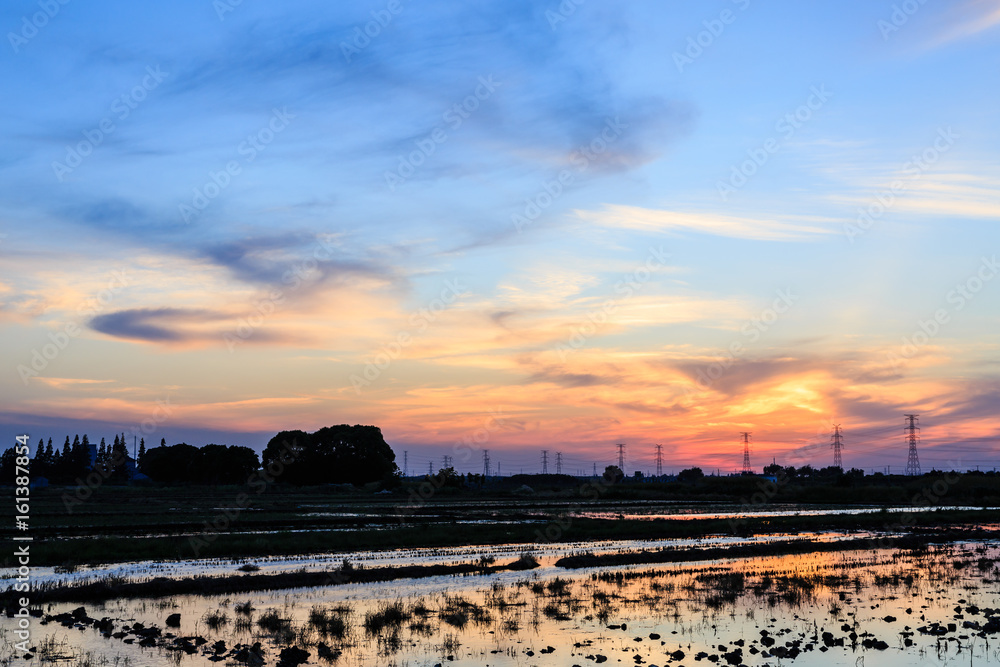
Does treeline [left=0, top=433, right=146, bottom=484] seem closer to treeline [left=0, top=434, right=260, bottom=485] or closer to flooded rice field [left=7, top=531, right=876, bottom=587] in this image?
treeline [left=0, top=434, right=260, bottom=485]

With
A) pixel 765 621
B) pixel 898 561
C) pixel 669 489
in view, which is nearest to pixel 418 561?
pixel 765 621

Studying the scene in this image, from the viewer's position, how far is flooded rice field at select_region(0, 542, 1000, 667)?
54.6ft

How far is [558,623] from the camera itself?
66.6 feet

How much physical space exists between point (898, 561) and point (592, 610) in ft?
61.8

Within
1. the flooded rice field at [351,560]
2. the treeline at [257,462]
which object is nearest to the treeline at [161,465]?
the treeline at [257,462]

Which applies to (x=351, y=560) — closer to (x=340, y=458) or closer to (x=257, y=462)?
(x=340, y=458)

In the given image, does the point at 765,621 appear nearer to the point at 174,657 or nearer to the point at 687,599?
the point at 687,599

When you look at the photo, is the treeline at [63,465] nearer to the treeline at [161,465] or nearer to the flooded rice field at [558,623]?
the treeline at [161,465]

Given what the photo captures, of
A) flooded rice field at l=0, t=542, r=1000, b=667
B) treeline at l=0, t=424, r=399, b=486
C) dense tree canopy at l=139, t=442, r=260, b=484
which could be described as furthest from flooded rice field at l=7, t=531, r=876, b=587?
dense tree canopy at l=139, t=442, r=260, b=484

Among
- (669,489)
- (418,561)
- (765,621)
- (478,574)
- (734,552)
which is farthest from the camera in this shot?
(669,489)

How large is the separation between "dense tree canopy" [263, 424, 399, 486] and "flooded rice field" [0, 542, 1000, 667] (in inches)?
4338

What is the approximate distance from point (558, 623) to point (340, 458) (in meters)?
120

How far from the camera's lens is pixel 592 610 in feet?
72.6

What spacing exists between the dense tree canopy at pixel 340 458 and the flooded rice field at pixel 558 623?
362 ft
